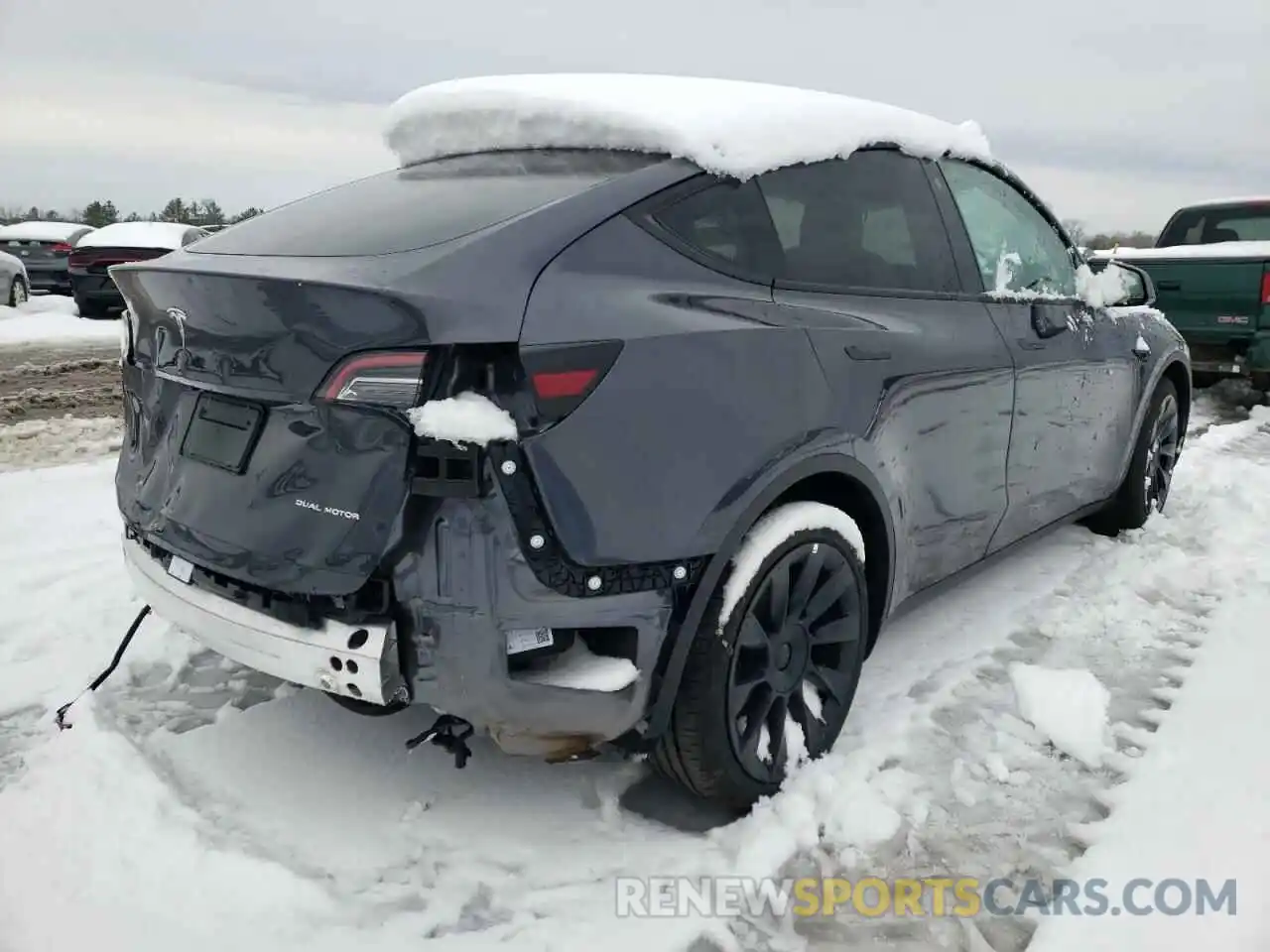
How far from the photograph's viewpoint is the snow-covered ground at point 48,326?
11492 millimetres

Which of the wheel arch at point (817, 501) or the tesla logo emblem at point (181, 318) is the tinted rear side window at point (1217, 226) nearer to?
the wheel arch at point (817, 501)

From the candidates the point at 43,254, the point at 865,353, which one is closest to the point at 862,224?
the point at 865,353

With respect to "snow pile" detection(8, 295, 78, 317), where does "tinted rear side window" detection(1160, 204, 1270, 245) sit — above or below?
above

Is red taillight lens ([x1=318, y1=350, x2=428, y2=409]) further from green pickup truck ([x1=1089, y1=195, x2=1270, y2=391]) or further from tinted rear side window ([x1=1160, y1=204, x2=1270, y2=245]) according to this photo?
tinted rear side window ([x1=1160, y1=204, x2=1270, y2=245])

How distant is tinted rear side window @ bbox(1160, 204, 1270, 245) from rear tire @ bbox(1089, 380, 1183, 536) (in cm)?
561

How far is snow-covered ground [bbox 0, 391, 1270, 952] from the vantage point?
209 cm

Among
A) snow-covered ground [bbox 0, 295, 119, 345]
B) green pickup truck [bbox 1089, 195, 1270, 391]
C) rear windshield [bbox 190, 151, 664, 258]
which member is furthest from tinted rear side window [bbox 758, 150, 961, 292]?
snow-covered ground [bbox 0, 295, 119, 345]

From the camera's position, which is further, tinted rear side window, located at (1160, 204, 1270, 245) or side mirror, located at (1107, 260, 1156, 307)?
tinted rear side window, located at (1160, 204, 1270, 245)

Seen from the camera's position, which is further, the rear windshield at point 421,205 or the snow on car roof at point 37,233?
the snow on car roof at point 37,233

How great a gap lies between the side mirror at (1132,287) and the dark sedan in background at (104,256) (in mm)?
12120

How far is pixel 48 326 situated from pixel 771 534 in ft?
41.9

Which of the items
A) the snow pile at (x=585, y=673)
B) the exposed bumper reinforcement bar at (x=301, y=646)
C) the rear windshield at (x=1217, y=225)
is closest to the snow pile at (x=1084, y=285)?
the snow pile at (x=585, y=673)

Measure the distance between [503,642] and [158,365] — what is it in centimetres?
113

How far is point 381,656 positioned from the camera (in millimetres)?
1944
